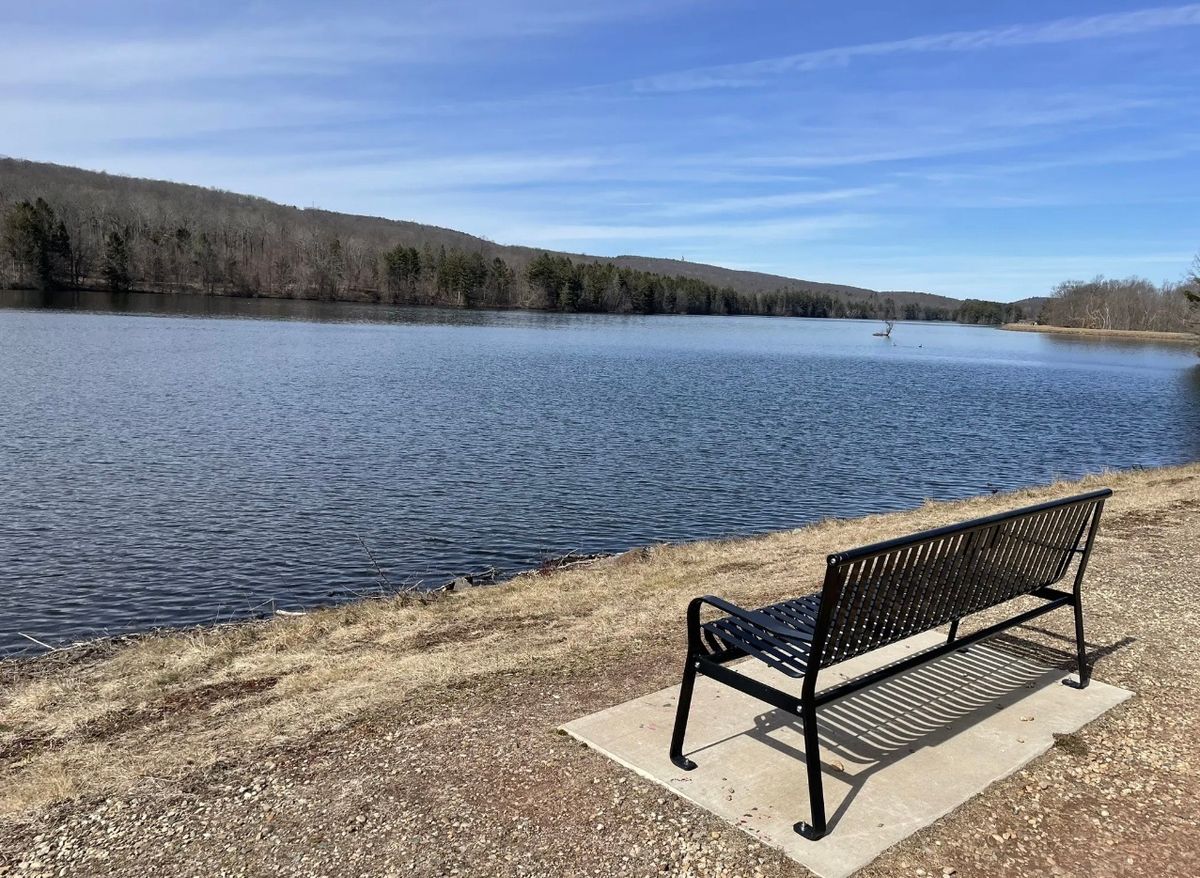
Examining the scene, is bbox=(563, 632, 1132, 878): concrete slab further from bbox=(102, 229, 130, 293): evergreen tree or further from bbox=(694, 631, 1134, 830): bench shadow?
bbox=(102, 229, 130, 293): evergreen tree

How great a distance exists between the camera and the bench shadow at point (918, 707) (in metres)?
4.56

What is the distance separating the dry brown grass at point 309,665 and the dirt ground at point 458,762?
0.03 m

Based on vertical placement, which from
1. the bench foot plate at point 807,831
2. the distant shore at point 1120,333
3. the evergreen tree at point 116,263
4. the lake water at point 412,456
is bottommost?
the lake water at point 412,456

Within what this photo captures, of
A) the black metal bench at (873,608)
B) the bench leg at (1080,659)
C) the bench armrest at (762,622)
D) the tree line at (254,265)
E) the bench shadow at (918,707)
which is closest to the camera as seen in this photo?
the black metal bench at (873,608)

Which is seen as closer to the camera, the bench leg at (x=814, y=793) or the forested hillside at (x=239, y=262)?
the bench leg at (x=814, y=793)

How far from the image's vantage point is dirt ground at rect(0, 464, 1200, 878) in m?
3.72

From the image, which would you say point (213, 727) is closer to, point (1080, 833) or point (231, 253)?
point (1080, 833)

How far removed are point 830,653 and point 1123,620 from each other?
4.37 m

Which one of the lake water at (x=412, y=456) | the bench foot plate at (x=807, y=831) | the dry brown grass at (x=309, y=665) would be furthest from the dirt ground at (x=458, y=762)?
the lake water at (x=412, y=456)

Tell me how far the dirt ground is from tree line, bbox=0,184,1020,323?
110 meters

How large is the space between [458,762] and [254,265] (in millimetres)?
137870

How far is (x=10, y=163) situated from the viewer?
177 metres

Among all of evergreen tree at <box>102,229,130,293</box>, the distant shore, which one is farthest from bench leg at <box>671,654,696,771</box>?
the distant shore

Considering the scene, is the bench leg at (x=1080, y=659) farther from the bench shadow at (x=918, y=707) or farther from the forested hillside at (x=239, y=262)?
the forested hillside at (x=239, y=262)
